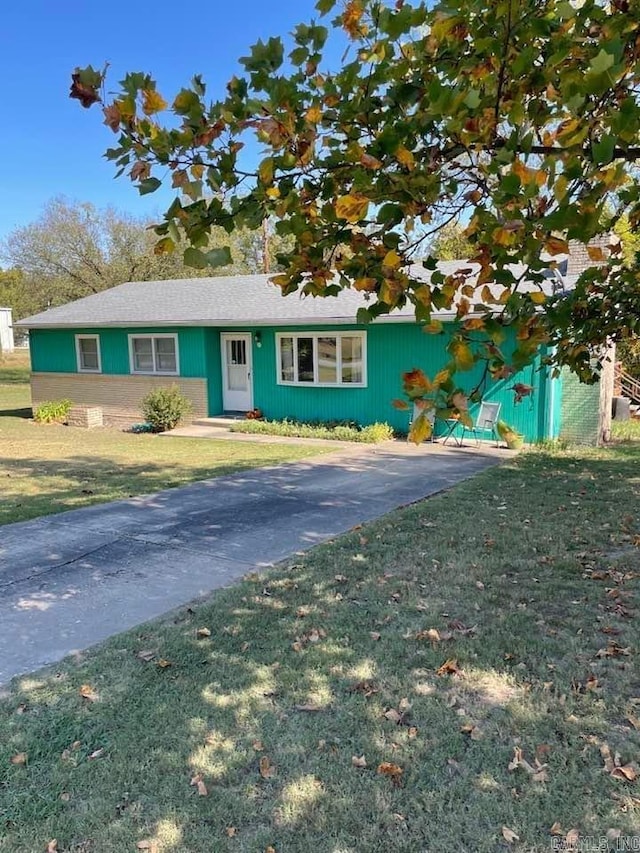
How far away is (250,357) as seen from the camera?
52.5ft

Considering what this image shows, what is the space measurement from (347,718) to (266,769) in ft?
1.73

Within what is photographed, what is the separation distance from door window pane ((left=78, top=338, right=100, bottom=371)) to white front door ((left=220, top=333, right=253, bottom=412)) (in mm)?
4389

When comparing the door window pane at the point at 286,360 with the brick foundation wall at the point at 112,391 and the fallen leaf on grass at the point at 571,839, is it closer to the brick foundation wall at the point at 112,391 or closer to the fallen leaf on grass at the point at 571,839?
the brick foundation wall at the point at 112,391

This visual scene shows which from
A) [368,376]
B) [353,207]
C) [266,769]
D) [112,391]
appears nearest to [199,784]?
[266,769]

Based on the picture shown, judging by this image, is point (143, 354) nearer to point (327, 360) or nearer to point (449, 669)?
point (327, 360)

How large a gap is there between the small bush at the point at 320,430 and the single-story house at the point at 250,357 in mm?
478

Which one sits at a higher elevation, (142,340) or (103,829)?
(142,340)

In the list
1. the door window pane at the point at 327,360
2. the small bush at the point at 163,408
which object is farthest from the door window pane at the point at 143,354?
the door window pane at the point at 327,360

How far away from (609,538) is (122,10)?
1404 centimetres

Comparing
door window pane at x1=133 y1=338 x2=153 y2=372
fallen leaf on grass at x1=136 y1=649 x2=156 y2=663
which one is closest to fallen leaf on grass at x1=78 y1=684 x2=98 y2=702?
fallen leaf on grass at x1=136 y1=649 x2=156 y2=663

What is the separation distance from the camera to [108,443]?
13602 millimetres

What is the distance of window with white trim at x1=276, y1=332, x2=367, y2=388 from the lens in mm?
14219

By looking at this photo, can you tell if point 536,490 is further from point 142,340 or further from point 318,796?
point 142,340

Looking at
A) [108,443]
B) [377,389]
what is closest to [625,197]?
[377,389]
